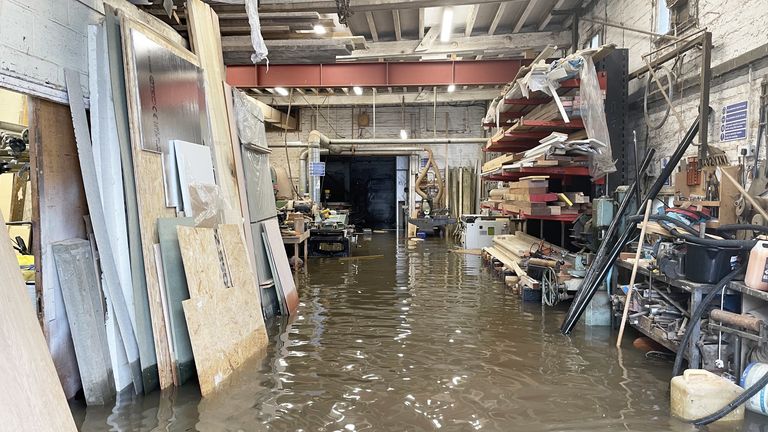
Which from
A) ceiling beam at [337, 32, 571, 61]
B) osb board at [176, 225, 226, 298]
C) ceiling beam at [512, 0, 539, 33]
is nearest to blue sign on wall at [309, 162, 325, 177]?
ceiling beam at [337, 32, 571, 61]

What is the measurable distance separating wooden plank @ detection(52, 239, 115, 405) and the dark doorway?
1439cm

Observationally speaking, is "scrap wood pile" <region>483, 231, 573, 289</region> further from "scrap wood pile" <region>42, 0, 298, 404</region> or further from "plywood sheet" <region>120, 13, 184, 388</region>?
"plywood sheet" <region>120, 13, 184, 388</region>

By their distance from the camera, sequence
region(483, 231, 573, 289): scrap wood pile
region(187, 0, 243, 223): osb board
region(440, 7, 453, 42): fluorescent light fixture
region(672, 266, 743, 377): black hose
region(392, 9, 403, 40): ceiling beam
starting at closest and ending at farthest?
region(672, 266, 743, 377): black hose
region(187, 0, 243, 223): osb board
region(483, 231, 573, 289): scrap wood pile
region(440, 7, 453, 42): fluorescent light fixture
region(392, 9, 403, 40): ceiling beam

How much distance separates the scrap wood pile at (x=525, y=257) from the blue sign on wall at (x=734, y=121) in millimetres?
1787

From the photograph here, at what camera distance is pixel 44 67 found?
2.56 meters

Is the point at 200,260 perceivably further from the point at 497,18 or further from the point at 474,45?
the point at 474,45

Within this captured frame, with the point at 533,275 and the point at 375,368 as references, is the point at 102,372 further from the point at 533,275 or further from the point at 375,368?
the point at 533,275

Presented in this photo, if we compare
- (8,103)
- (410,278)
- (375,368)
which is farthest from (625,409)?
(8,103)

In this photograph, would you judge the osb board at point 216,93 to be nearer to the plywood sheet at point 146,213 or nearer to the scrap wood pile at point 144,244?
the scrap wood pile at point 144,244

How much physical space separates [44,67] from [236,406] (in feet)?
6.92

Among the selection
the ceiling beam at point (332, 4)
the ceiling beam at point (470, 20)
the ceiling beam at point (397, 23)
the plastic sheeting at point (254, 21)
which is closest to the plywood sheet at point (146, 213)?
the plastic sheeting at point (254, 21)

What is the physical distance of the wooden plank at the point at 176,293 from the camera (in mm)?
2941

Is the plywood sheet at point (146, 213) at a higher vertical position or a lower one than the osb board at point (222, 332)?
higher

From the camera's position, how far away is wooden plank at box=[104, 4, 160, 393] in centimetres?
284
